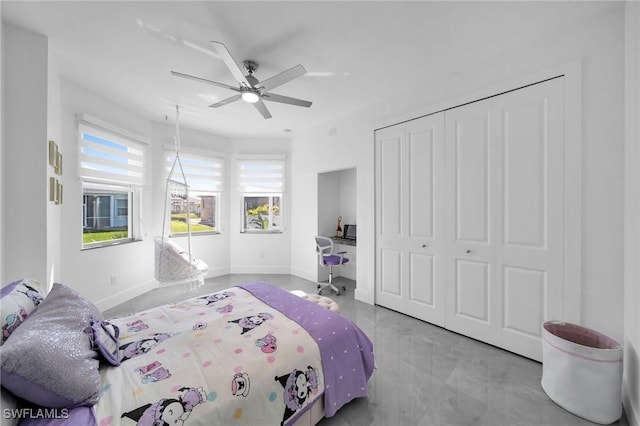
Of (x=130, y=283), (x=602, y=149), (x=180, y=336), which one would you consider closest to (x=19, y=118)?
(x=180, y=336)

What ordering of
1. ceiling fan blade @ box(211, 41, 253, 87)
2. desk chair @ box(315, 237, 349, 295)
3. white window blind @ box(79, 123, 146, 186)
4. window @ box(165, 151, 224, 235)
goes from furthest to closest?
window @ box(165, 151, 224, 235), desk chair @ box(315, 237, 349, 295), white window blind @ box(79, 123, 146, 186), ceiling fan blade @ box(211, 41, 253, 87)

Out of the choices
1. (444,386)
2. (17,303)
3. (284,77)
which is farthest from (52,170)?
(444,386)

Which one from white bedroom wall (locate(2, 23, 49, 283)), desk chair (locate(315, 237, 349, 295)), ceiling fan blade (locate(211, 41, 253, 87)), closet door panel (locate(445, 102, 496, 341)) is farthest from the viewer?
desk chair (locate(315, 237, 349, 295))

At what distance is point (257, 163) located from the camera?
5195mm

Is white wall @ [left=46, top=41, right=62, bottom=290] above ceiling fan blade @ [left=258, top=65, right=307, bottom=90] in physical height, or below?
below

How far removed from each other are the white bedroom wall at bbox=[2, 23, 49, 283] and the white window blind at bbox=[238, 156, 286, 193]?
311 centimetres

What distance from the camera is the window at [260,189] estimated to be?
5180 millimetres

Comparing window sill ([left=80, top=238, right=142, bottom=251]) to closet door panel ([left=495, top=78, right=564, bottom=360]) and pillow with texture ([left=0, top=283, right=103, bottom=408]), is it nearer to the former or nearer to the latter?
pillow with texture ([left=0, top=283, right=103, bottom=408])

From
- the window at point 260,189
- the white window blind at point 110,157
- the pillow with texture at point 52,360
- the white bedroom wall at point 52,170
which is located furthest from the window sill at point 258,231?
the pillow with texture at point 52,360

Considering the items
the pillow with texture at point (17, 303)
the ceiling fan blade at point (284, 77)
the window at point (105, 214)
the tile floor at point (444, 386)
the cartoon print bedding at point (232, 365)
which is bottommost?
the tile floor at point (444, 386)

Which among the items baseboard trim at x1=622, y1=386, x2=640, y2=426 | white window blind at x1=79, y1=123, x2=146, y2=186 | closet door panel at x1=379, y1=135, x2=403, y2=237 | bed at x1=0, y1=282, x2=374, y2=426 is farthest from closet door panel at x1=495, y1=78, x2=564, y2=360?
white window blind at x1=79, y1=123, x2=146, y2=186

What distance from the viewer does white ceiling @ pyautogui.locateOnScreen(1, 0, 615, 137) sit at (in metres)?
1.88

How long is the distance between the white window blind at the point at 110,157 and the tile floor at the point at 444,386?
378 cm

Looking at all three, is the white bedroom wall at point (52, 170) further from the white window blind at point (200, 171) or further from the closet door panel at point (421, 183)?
the closet door panel at point (421, 183)
